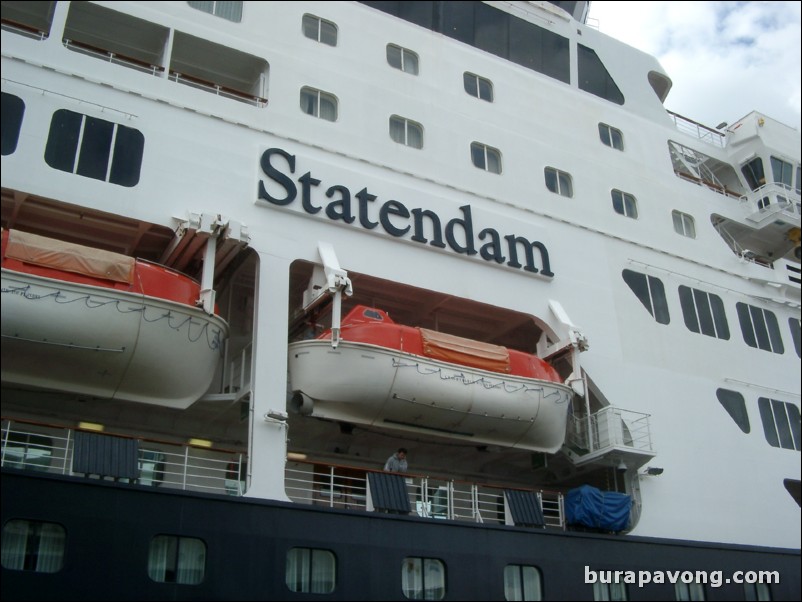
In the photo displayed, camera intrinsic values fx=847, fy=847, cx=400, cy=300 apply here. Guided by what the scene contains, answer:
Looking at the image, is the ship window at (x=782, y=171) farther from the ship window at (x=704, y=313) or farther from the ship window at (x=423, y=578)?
the ship window at (x=423, y=578)

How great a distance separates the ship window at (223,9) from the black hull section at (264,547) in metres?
7.35

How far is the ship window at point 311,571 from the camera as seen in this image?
34.4 feet

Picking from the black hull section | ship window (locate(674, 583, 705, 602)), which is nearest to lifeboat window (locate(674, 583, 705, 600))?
ship window (locate(674, 583, 705, 602))

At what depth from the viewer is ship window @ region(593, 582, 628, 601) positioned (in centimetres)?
1296

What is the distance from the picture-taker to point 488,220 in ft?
48.9

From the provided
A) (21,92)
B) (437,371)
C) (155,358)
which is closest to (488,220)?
(437,371)

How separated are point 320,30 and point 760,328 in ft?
36.8

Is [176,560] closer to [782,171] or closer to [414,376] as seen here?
[414,376]

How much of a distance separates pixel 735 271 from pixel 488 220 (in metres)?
6.91

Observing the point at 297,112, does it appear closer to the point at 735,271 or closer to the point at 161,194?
the point at 161,194

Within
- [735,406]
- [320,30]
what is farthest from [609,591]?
[320,30]

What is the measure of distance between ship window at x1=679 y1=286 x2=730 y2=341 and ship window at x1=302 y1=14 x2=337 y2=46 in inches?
336

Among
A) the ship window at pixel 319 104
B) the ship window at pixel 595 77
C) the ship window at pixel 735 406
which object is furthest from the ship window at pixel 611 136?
the ship window at pixel 319 104

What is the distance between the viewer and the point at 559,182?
16859 millimetres
